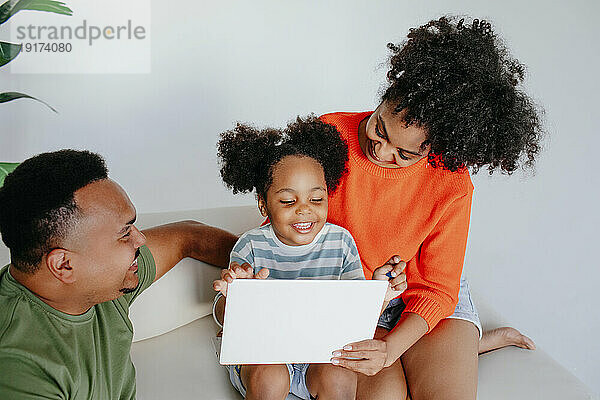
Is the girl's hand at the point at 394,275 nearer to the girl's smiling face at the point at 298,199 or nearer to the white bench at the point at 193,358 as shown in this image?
the girl's smiling face at the point at 298,199

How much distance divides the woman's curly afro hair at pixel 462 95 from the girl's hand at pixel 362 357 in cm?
44

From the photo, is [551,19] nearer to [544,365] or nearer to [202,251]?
[544,365]

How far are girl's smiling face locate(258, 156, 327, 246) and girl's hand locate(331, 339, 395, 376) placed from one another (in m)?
0.26

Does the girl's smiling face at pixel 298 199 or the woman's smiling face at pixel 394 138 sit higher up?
the woman's smiling face at pixel 394 138

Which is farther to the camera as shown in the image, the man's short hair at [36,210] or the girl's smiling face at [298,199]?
the girl's smiling face at [298,199]

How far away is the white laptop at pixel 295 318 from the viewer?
1.46 meters

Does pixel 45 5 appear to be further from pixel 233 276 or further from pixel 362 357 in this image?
pixel 362 357

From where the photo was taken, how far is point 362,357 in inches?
63.1

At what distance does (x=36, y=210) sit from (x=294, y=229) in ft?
1.93

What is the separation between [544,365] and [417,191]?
0.54 meters

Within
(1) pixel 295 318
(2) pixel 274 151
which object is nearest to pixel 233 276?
(1) pixel 295 318

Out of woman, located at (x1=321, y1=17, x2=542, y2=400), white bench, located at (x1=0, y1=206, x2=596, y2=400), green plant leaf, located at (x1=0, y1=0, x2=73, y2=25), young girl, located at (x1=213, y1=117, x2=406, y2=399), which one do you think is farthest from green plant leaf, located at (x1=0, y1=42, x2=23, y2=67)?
woman, located at (x1=321, y1=17, x2=542, y2=400)

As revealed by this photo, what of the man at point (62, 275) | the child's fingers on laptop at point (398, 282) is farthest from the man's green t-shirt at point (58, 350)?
the child's fingers on laptop at point (398, 282)

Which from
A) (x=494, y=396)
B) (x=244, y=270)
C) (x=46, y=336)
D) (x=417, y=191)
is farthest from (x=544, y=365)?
(x=46, y=336)
